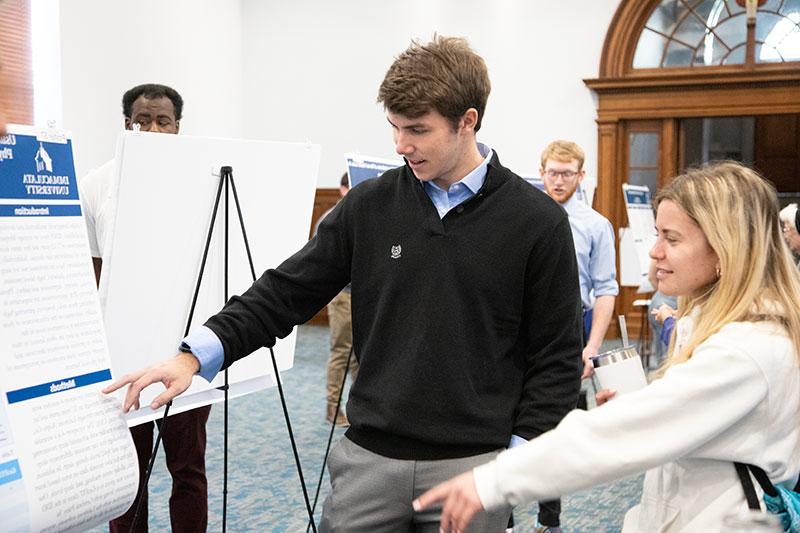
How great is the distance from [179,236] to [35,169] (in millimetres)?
613

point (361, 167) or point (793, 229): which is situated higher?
point (361, 167)

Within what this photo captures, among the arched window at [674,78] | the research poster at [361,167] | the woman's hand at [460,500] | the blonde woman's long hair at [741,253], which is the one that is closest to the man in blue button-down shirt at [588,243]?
the research poster at [361,167]

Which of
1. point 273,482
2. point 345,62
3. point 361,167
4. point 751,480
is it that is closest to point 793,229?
point 361,167

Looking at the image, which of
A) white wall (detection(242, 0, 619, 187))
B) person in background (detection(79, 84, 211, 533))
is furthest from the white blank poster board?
white wall (detection(242, 0, 619, 187))

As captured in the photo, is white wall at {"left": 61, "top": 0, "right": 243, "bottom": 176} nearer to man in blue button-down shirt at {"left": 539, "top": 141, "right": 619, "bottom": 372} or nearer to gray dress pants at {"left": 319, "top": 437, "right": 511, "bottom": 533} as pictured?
man in blue button-down shirt at {"left": 539, "top": 141, "right": 619, "bottom": 372}

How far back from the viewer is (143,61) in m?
7.72

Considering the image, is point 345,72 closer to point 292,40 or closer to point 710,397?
point 292,40

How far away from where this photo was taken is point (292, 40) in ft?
34.0

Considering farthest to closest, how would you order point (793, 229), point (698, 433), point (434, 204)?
point (793, 229) < point (434, 204) < point (698, 433)

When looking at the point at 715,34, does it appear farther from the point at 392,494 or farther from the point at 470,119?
the point at 392,494

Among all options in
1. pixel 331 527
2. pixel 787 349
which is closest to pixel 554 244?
pixel 787 349

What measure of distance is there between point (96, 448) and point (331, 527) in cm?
51

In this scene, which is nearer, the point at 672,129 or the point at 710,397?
the point at 710,397

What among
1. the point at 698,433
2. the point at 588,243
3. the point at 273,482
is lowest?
the point at 273,482
